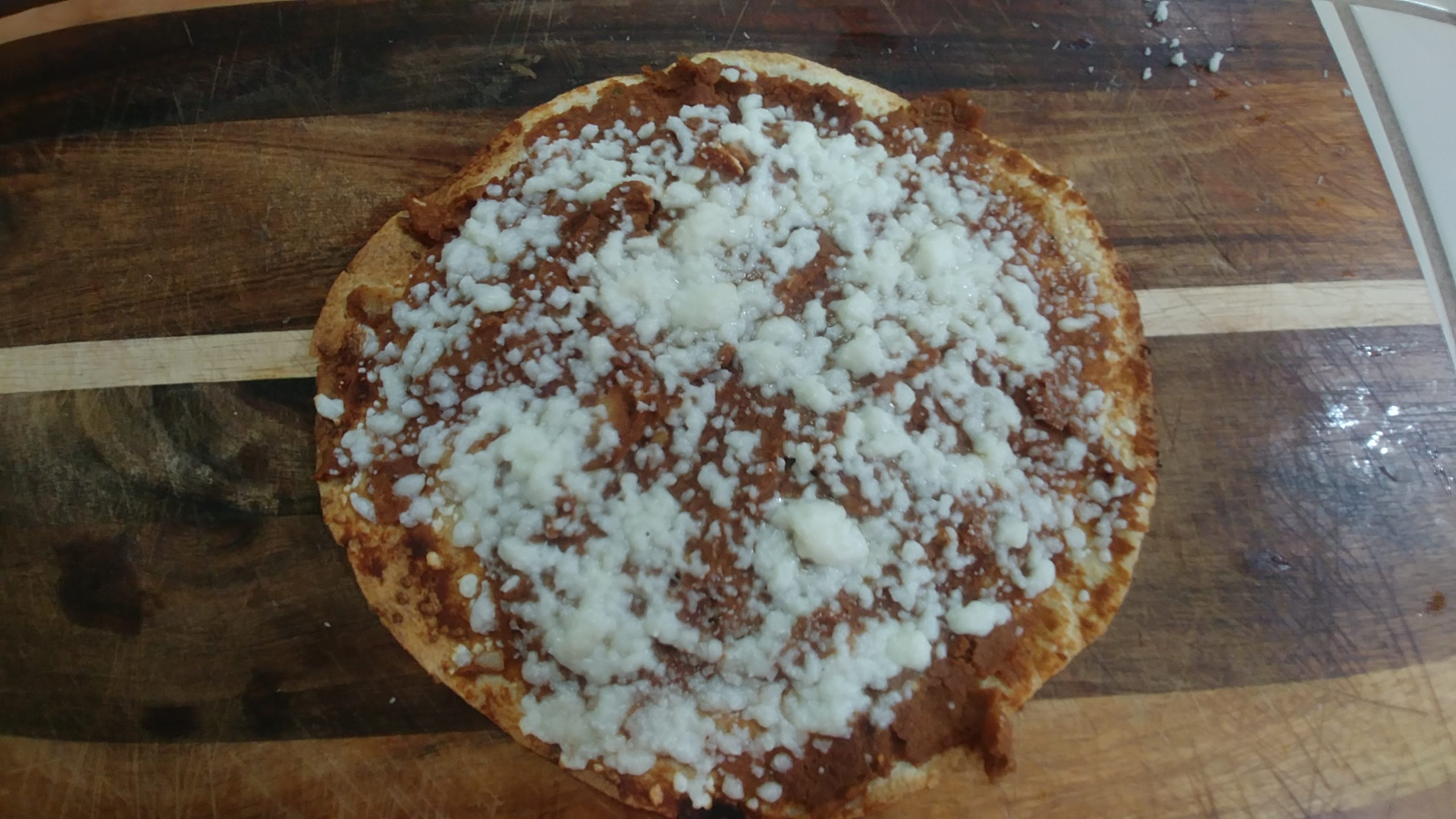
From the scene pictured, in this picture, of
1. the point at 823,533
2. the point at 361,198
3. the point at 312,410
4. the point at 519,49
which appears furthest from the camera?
the point at 519,49

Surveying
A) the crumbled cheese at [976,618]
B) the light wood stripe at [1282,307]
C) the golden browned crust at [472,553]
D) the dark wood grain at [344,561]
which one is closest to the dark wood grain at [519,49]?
the golden browned crust at [472,553]

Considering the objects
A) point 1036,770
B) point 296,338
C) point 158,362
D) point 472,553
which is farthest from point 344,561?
point 1036,770

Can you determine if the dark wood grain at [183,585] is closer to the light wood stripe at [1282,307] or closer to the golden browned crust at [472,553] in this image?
the golden browned crust at [472,553]

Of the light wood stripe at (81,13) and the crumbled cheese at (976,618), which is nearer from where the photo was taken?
the crumbled cheese at (976,618)

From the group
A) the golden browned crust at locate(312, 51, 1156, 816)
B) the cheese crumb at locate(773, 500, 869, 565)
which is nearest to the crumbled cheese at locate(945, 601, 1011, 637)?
the golden browned crust at locate(312, 51, 1156, 816)

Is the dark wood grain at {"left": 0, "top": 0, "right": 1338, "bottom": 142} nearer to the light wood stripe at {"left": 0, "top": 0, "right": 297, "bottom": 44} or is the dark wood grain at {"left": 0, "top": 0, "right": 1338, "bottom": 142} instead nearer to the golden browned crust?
the light wood stripe at {"left": 0, "top": 0, "right": 297, "bottom": 44}

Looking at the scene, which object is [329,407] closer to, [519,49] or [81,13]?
[519,49]

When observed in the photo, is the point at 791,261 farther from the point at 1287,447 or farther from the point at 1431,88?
the point at 1431,88
